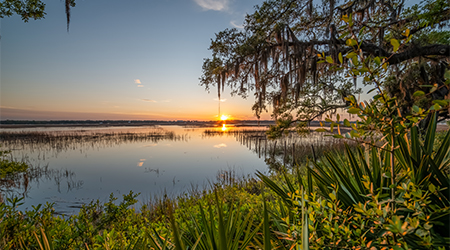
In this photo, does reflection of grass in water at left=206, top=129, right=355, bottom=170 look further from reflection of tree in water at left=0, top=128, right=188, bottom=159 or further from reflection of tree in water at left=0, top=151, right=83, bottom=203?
reflection of tree in water at left=0, top=128, right=188, bottom=159

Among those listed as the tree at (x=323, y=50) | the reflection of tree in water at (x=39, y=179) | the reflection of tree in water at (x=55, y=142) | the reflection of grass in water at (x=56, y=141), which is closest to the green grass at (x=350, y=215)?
the tree at (x=323, y=50)

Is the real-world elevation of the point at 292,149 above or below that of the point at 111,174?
above

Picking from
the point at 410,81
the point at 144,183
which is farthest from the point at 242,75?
the point at 144,183

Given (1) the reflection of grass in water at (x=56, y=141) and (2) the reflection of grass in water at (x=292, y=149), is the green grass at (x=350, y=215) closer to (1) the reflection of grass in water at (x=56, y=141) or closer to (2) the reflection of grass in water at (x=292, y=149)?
(2) the reflection of grass in water at (x=292, y=149)

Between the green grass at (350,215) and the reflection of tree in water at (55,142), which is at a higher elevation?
the green grass at (350,215)

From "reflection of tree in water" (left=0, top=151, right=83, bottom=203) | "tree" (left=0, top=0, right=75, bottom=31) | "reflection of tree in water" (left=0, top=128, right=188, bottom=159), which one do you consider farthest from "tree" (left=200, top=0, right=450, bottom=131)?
"reflection of tree in water" (left=0, top=128, right=188, bottom=159)

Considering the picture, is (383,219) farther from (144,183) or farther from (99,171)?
(99,171)

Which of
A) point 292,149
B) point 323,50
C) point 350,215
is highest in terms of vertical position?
point 323,50

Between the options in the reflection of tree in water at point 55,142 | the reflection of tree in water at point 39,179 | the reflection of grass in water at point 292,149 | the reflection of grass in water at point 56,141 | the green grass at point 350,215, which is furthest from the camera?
the reflection of grass in water at point 56,141

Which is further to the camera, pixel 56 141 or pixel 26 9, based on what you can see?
pixel 56 141

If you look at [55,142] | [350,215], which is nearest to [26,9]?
[350,215]

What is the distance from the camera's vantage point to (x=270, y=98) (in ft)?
35.1

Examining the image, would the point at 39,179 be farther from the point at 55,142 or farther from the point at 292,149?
the point at 292,149

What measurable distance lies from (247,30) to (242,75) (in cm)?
211
